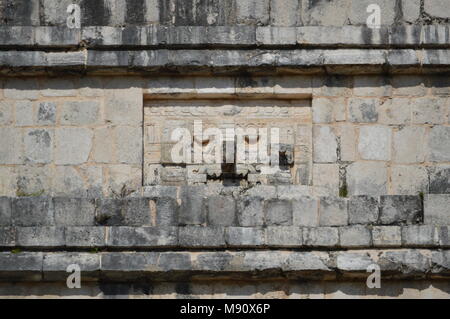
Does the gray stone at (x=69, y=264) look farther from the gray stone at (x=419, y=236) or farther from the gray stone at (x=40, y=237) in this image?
the gray stone at (x=419, y=236)

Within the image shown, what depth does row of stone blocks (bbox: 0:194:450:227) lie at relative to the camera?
10.5m

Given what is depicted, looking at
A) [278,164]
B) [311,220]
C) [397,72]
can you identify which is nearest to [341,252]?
[311,220]

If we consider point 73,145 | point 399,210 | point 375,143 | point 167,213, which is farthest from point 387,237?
point 73,145

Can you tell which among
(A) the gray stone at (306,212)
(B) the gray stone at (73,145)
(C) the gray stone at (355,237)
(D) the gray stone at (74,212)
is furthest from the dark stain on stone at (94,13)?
(C) the gray stone at (355,237)

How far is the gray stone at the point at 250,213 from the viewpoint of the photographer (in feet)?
34.5

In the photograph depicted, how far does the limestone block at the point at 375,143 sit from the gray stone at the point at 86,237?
279cm

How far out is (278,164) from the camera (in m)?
11.2

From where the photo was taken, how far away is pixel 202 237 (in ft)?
34.3

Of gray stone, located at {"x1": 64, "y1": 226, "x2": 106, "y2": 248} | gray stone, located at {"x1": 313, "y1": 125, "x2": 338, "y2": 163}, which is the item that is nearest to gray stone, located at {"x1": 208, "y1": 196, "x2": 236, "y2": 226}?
gray stone, located at {"x1": 64, "y1": 226, "x2": 106, "y2": 248}

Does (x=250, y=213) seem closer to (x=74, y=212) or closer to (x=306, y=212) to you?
(x=306, y=212)

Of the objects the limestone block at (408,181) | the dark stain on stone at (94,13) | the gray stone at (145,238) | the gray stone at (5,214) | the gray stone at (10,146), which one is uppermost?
the dark stain on stone at (94,13)

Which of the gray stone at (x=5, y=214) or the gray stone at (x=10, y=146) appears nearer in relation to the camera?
the gray stone at (x=5, y=214)

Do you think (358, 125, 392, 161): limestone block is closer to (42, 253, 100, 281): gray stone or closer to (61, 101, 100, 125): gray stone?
(61, 101, 100, 125): gray stone
